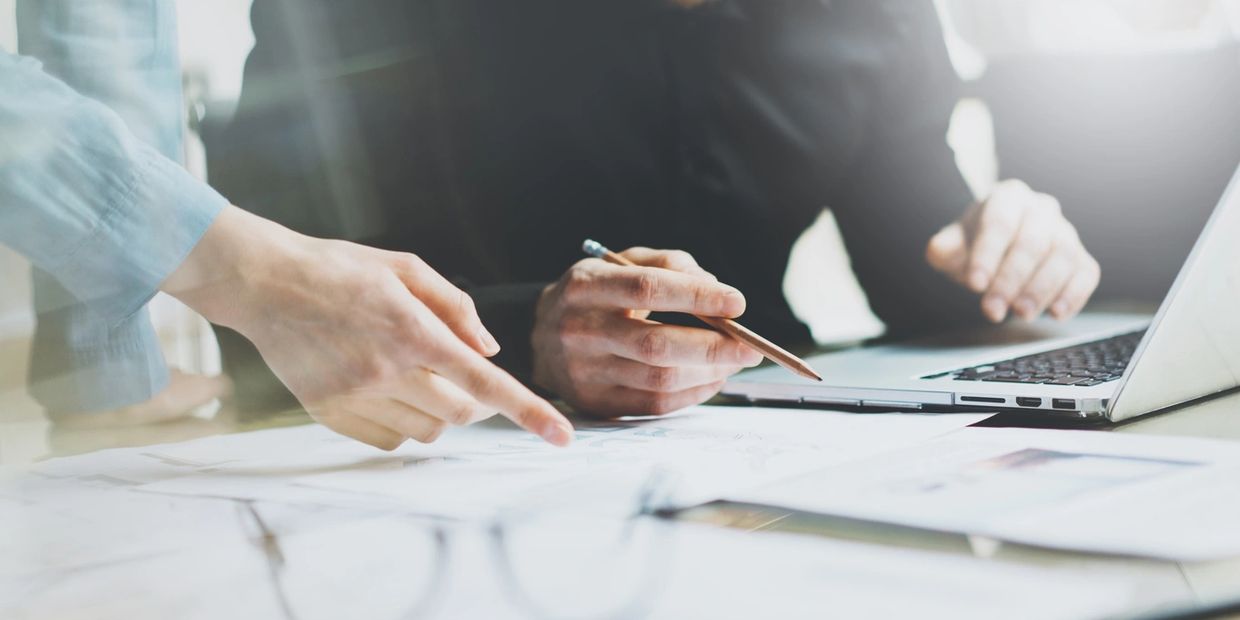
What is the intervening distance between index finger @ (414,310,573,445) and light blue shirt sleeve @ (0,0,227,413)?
0.28 feet

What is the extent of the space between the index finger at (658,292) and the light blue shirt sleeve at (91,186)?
175 millimetres

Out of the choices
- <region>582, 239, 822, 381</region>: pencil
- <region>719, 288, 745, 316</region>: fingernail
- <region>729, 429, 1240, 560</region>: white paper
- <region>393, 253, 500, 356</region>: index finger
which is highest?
<region>393, 253, 500, 356</region>: index finger

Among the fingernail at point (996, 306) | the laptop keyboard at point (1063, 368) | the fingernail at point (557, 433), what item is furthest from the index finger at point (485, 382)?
the fingernail at point (996, 306)

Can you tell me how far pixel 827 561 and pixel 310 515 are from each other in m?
0.15

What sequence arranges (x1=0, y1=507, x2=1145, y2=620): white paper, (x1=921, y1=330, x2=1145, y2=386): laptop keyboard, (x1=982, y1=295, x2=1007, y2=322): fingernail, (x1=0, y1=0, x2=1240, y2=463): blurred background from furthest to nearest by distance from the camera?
(x1=0, y1=0, x2=1240, y2=463): blurred background → (x1=982, y1=295, x2=1007, y2=322): fingernail → (x1=921, y1=330, x2=1145, y2=386): laptop keyboard → (x1=0, y1=507, x2=1145, y2=620): white paper

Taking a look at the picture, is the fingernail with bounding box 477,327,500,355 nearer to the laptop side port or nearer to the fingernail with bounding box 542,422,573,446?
the fingernail with bounding box 542,422,573,446

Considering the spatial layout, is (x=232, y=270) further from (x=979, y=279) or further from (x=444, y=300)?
(x=979, y=279)

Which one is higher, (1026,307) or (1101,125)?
(1101,125)

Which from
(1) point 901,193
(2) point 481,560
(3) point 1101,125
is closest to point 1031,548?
(2) point 481,560

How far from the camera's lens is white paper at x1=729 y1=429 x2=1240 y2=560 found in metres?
0.21

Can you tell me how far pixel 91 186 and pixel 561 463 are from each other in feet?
0.58

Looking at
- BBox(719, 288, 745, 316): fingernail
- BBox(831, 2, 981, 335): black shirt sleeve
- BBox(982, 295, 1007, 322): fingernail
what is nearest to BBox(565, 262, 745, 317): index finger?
BBox(719, 288, 745, 316): fingernail

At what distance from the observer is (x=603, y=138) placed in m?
0.60

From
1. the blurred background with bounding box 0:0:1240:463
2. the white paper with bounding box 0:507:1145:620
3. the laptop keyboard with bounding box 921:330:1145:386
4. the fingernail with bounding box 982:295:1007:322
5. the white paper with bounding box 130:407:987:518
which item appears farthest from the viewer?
the blurred background with bounding box 0:0:1240:463
